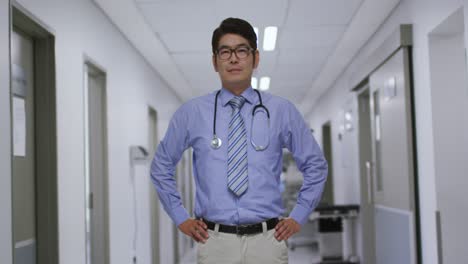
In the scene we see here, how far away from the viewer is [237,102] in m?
1.90

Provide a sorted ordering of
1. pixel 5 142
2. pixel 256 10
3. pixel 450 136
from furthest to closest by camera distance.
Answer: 1. pixel 256 10
2. pixel 450 136
3. pixel 5 142

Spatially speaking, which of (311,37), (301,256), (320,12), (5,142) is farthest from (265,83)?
(5,142)

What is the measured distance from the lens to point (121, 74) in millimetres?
5230

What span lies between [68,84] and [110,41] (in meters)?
1.27

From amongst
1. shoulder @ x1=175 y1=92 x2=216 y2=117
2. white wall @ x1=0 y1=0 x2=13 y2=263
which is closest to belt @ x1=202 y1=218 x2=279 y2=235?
shoulder @ x1=175 y1=92 x2=216 y2=117

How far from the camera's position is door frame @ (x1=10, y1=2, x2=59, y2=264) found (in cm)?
328

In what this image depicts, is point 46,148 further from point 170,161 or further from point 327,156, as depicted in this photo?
point 327,156

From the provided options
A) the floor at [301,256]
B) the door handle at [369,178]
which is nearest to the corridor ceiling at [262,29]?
the door handle at [369,178]

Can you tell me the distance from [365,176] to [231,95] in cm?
484

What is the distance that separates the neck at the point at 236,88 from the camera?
1913 mm

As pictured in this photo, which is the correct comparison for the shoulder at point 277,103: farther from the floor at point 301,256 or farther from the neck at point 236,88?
the floor at point 301,256

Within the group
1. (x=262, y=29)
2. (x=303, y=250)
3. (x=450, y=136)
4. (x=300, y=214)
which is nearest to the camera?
(x=300, y=214)

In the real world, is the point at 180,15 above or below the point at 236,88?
above

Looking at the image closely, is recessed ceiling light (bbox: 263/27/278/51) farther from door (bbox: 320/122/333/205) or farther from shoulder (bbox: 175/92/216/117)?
door (bbox: 320/122/333/205)
